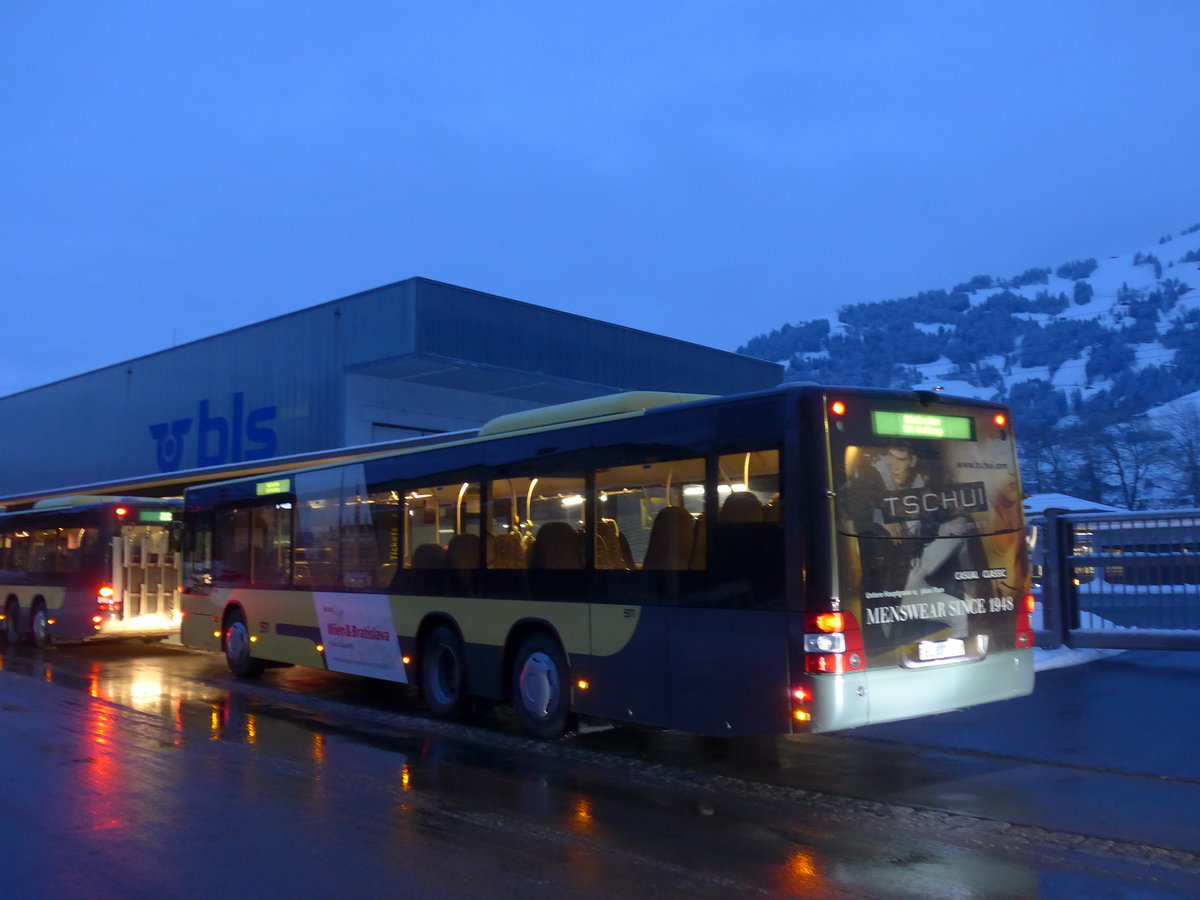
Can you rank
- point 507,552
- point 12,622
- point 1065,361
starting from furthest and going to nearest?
point 1065,361 < point 12,622 < point 507,552

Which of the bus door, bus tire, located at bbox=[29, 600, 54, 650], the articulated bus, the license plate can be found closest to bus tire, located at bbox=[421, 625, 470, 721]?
the license plate

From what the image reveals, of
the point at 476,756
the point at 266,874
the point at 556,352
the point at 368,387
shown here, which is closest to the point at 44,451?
the point at 368,387

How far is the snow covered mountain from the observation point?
38562mm

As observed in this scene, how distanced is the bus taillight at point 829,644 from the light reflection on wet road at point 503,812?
98cm

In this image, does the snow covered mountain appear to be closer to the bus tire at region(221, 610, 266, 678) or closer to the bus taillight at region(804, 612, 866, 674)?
the bus taillight at region(804, 612, 866, 674)

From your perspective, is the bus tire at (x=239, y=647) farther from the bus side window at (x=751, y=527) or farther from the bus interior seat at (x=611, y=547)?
the bus side window at (x=751, y=527)

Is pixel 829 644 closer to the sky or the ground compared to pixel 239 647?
closer to the sky

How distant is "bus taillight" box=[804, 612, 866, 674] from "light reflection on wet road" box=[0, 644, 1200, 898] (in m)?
0.98

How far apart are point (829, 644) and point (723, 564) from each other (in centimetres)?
110

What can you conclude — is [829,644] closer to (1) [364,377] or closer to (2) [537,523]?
(2) [537,523]

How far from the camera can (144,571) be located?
19203mm

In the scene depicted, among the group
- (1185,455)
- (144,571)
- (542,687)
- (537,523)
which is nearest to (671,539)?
(537,523)

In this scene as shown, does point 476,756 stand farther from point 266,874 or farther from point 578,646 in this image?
point 266,874

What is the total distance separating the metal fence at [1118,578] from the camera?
12656mm
